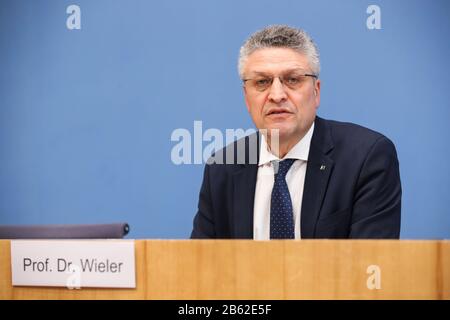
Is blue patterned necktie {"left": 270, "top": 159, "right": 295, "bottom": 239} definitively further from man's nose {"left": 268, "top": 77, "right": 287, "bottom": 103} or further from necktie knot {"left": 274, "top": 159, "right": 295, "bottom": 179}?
man's nose {"left": 268, "top": 77, "right": 287, "bottom": 103}

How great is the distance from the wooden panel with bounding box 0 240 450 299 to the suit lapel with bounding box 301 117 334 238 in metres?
0.69

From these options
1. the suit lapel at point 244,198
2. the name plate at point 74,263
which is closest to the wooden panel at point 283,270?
the name plate at point 74,263

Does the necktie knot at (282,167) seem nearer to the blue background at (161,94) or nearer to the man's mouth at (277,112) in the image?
the man's mouth at (277,112)

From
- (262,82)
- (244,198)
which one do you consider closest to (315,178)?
(244,198)

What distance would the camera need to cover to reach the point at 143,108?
262 centimetres

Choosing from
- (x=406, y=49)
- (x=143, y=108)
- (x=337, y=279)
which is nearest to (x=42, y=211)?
(x=143, y=108)

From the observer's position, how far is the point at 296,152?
170 cm

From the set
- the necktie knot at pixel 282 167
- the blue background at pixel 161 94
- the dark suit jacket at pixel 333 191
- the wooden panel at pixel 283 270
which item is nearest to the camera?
the wooden panel at pixel 283 270

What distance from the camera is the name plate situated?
882mm

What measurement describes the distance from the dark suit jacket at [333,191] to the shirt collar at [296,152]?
22mm

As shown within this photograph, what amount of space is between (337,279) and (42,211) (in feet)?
6.99

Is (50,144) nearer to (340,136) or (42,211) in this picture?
(42,211)

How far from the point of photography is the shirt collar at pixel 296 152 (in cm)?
169

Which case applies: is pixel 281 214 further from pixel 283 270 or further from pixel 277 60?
pixel 283 270
